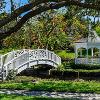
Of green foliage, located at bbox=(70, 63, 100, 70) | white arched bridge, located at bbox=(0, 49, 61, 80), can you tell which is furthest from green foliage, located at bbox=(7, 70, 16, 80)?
green foliage, located at bbox=(70, 63, 100, 70)

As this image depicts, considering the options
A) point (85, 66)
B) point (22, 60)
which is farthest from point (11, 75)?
point (85, 66)

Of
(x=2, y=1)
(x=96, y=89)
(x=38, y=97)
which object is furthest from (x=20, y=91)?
(x=2, y=1)

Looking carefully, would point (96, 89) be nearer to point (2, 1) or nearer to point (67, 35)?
point (2, 1)

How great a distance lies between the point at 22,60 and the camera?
34688 mm

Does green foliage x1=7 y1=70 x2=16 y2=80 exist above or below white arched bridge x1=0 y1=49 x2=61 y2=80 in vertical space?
below

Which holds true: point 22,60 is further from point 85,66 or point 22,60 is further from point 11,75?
point 85,66

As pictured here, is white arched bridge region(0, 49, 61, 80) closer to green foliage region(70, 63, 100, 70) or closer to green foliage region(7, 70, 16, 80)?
green foliage region(7, 70, 16, 80)

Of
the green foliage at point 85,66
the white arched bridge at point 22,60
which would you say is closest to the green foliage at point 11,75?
the white arched bridge at point 22,60

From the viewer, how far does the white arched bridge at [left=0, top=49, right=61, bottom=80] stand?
30947 millimetres

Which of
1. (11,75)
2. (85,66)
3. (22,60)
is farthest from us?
(85,66)

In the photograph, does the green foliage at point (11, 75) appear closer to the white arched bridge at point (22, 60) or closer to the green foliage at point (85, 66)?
the white arched bridge at point (22, 60)

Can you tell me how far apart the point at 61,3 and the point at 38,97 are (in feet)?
22.5

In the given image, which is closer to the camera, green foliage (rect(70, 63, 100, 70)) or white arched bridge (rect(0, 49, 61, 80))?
white arched bridge (rect(0, 49, 61, 80))

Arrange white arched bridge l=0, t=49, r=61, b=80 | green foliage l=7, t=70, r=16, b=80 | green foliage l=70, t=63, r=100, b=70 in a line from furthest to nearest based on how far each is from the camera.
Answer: green foliage l=70, t=63, r=100, b=70 < white arched bridge l=0, t=49, r=61, b=80 < green foliage l=7, t=70, r=16, b=80
